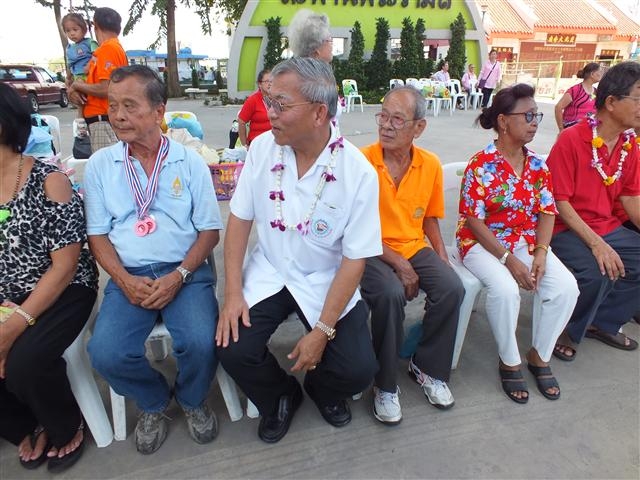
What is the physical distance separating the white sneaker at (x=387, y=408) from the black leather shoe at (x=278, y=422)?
41cm

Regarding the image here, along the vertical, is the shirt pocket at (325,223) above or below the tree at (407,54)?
below

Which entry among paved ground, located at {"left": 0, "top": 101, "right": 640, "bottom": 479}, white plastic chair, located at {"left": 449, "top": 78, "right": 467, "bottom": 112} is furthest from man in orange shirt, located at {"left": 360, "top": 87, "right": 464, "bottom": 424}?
white plastic chair, located at {"left": 449, "top": 78, "right": 467, "bottom": 112}

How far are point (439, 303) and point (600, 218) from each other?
1269 millimetres

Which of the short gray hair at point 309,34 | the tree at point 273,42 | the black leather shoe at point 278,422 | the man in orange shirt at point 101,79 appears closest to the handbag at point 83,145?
the man in orange shirt at point 101,79

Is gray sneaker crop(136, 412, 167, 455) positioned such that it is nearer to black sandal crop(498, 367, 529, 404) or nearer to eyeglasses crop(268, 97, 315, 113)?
eyeglasses crop(268, 97, 315, 113)

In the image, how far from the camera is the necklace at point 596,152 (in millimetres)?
2451

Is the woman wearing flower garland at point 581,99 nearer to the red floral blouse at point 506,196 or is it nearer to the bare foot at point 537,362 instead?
the red floral blouse at point 506,196

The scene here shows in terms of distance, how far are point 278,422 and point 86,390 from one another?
83 cm

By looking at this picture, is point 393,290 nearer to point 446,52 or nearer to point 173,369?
point 173,369

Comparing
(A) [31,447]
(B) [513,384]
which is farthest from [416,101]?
(A) [31,447]

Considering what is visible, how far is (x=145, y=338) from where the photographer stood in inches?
70.7

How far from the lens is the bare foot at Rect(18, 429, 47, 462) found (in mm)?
1801

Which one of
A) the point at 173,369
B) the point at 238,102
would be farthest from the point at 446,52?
the point at 173,369

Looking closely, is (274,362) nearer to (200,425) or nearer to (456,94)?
(200,425)
